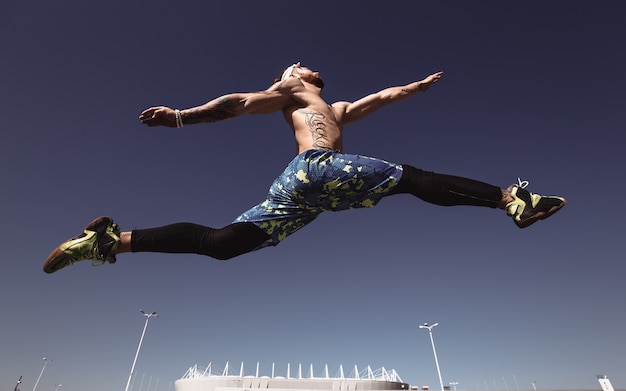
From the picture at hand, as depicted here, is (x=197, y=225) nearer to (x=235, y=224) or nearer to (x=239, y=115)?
(x=235, y=224)

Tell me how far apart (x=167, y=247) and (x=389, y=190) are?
2.14m

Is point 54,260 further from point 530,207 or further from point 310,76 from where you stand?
point 530,207

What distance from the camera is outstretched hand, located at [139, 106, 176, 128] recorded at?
298 cm

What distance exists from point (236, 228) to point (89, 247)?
4.04ft

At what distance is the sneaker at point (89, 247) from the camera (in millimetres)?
2637

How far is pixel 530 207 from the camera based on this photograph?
9.01 ft

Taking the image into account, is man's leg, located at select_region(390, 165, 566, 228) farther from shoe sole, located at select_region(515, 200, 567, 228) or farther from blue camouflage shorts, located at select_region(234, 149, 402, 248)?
blue camouflage shorts, located at select_region(234, 149, 402, 248)

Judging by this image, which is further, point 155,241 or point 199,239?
point 199,239

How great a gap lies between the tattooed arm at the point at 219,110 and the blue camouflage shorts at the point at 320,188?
0.73 meters

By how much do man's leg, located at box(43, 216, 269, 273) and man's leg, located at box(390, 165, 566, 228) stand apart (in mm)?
1609

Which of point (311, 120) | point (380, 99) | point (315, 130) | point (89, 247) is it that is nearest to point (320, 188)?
point (315, 130)

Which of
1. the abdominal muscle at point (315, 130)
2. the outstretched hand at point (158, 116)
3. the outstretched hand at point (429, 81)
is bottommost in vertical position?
the outstretched hand at point (158, 116)

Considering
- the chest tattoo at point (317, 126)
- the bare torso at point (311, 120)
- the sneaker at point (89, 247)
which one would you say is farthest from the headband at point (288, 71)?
the sneaker at point (89, 247)

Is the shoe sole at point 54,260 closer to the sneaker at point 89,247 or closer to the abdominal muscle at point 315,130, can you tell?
the sneaker at point 89,247
